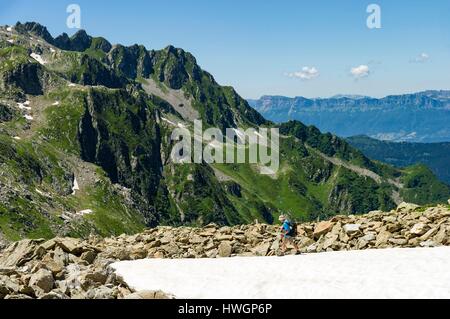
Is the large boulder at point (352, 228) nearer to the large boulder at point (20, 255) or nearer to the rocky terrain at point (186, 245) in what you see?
the rocky terrain at point (186, 245)

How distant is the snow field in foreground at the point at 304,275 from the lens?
2542 cm

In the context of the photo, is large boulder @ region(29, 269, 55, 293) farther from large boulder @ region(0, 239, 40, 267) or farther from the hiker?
the hiker

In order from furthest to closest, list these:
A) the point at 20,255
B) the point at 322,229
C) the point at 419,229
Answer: the point at 322,229 < the point at 419,229 < the point at 20,255

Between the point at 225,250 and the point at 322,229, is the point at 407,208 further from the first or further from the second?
the point at 225,250

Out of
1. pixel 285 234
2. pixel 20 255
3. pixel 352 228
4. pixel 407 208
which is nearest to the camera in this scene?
pixel 20 255

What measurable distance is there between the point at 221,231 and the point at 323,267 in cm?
1564

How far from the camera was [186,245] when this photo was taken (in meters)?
41.4

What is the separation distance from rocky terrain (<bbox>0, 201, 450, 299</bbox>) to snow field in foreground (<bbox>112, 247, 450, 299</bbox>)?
2.11 m

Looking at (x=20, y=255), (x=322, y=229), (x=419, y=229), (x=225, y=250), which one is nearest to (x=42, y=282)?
(x=20, y=255)

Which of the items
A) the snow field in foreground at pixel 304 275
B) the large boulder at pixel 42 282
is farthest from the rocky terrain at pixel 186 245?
the snow field in foreground at pixel 304 275

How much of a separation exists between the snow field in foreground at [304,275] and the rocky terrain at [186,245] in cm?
211

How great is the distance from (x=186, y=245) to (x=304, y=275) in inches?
571
